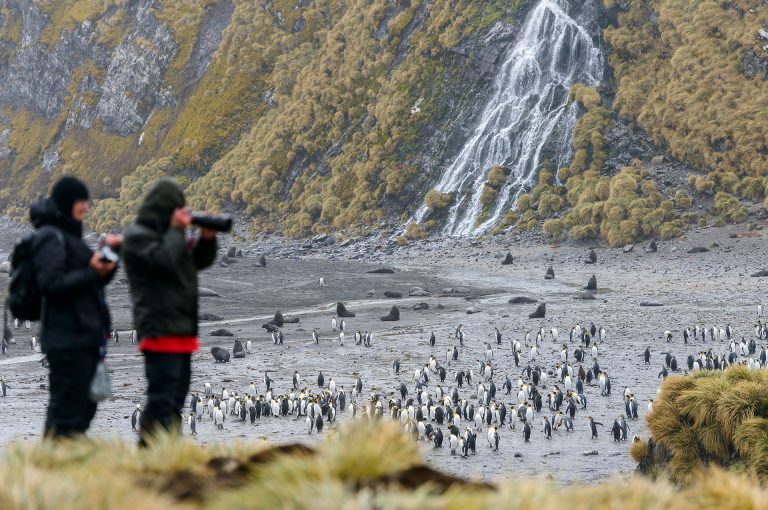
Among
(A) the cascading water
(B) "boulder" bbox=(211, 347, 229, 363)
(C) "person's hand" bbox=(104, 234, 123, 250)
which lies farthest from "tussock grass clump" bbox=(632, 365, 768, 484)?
A: (A) the cascading water

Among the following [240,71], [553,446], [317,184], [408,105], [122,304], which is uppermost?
[240,71]

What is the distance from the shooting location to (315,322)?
4381cm

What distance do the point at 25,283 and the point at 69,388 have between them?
0.82m

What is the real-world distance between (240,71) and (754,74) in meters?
68.9

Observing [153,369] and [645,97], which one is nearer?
[153,369]

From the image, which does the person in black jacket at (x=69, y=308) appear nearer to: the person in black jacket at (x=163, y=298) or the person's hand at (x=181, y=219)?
the person in black jacket at (x=163, y=298)

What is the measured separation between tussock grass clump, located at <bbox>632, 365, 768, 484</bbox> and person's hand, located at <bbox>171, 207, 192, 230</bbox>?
1106 centimetres

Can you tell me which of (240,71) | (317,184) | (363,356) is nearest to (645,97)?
(317,184)

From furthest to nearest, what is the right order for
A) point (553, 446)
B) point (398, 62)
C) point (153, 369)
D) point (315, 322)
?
point (398, 62) < point (315, 322) < point (553, 446) < point (153, 369)

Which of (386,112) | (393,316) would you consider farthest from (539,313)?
(386,112)

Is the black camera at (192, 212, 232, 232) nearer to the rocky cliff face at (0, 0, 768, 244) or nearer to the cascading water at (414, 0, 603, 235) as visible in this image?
the rocky cliff face at (0, 0, 768, 244)

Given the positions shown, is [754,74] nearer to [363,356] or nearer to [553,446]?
[363,356]

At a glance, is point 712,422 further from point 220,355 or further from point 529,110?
point 529,110

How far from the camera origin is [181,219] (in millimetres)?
6465
